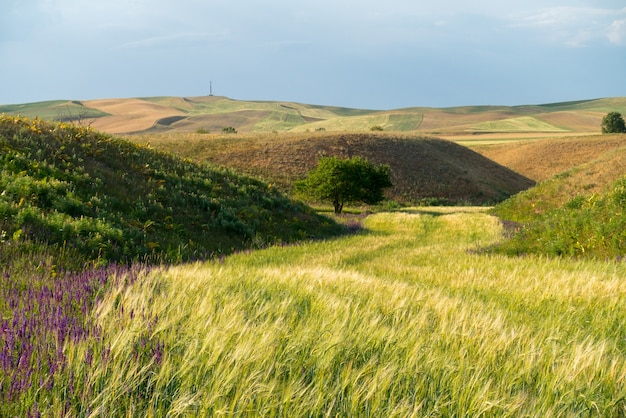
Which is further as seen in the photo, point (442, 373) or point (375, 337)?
point (375, 337)

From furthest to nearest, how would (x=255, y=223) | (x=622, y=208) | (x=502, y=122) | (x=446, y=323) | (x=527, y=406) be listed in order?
(x=502, y=122)
(x=255, y=223)
(x=622, y=208)
(x=446, y=323)
(x=527, y=406)

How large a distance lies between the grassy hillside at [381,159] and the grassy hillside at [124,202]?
1317 inches

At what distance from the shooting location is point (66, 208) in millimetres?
12047

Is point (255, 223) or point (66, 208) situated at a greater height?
point (66, 208)

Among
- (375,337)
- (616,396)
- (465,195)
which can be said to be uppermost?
(375,337)

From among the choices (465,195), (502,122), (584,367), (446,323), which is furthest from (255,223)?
(502,122)

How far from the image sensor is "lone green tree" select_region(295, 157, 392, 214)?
3919cm

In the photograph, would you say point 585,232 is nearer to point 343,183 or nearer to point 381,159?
point 343,183

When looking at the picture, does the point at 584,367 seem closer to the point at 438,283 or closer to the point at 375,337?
the point at 375,337

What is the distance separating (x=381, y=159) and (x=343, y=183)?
28.4 metres

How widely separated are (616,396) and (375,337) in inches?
61.5

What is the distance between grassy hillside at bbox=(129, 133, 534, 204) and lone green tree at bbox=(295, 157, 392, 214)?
42.3 ft

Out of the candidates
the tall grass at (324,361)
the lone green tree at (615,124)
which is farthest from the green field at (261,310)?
the lone green tree at (615,124)

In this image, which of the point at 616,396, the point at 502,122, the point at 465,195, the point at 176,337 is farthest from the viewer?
the point at 502,122
